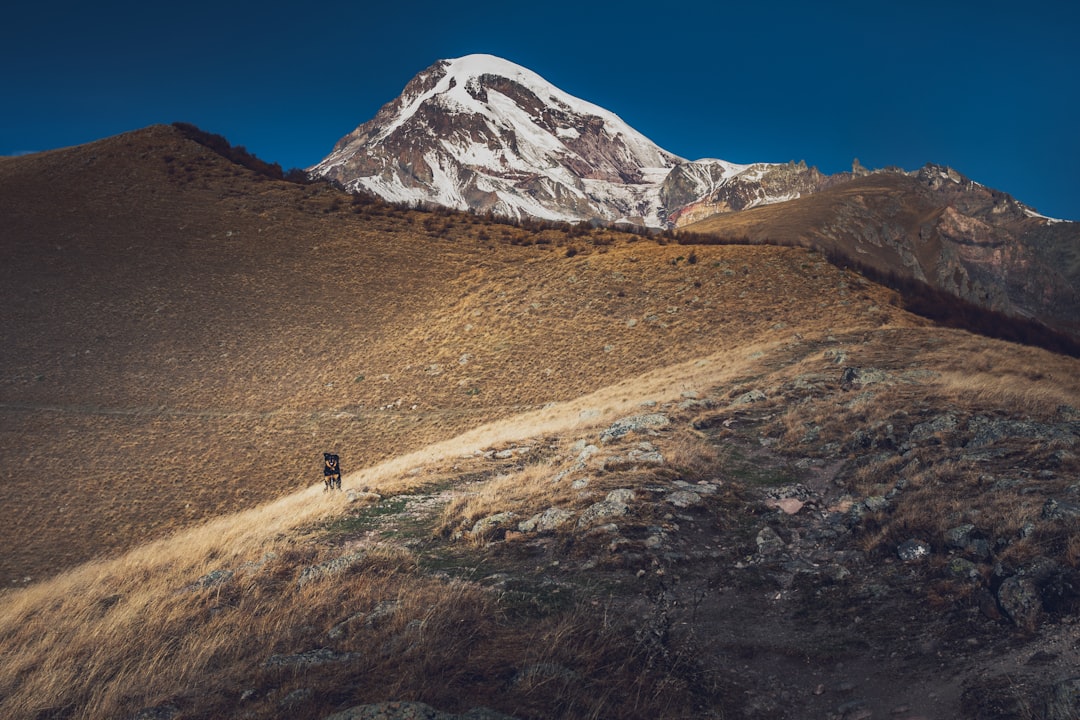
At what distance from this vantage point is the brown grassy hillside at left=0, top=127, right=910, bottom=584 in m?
19.3

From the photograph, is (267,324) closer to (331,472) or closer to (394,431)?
(394,431)

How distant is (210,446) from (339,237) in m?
21.0

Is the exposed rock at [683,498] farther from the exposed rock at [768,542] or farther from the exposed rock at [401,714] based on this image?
the exposed rock at [401,714]

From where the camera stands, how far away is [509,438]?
1750 cm

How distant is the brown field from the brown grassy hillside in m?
0.17

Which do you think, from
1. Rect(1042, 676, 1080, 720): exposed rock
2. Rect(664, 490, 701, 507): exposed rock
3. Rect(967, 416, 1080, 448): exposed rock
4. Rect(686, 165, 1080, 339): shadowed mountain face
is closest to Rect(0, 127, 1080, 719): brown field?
Rect(664, 490, 701, 507): exposed rock

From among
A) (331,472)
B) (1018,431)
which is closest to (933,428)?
(1018,431)

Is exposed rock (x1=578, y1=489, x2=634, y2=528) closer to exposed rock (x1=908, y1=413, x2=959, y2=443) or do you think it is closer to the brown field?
the brown field

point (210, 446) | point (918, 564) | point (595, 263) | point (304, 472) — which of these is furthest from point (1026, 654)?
point (595, 263)

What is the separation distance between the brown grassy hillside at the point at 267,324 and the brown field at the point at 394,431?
0.17m

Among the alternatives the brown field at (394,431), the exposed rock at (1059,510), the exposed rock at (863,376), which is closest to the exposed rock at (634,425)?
the brown field at (394,431)

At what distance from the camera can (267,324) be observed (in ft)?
99.1

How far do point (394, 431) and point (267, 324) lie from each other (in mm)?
12817

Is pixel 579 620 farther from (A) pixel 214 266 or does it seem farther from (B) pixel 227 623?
(A) pixel 214 266
